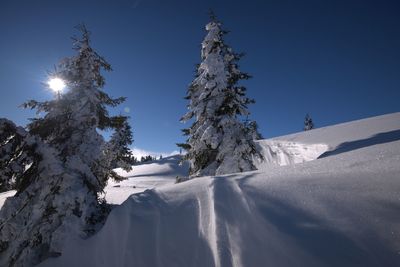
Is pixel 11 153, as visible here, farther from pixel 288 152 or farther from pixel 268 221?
pixel 288 152

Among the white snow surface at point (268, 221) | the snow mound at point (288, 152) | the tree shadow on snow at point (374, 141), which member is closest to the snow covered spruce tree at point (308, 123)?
the snow mound at point (288, 152)

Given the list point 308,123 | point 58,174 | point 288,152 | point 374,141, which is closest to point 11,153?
point 58,174

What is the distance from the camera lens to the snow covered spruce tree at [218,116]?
481 inches

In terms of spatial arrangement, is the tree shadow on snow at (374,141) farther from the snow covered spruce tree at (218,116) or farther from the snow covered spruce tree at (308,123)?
the snow covered spruce tree at (308,123)

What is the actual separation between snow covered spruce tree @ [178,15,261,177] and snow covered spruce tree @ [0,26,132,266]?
5.79m

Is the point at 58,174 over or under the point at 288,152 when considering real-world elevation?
under

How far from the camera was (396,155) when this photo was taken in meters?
4.57

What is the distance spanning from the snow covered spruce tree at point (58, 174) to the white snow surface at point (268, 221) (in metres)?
0.79

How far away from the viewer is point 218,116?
510 inches

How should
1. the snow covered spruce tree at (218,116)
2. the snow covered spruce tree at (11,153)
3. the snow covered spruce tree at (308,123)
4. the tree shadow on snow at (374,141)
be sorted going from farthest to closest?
1. the snow covered spruce tree at (308,123)
2. the tree shadow on snow at (374,141)
3. the snow covered spruce tree at (218,116)
4. the snow covered spruce tree at (11,153)

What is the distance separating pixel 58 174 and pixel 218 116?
8627 mm

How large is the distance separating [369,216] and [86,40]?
32.1ft

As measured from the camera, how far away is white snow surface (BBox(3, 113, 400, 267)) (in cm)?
295

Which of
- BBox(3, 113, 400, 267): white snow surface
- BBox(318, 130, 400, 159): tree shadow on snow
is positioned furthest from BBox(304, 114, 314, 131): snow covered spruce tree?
BBox(3, 113, 400, 267): white snow surface
